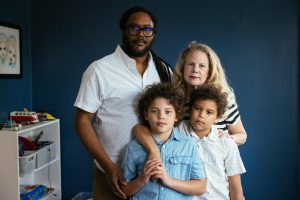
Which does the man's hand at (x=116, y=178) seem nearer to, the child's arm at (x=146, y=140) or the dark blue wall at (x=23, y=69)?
the child's arm at (x=146, y=140)

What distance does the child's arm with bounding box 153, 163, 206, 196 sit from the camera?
1422 millimetres

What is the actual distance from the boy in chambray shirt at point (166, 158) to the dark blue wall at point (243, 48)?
1.57 m

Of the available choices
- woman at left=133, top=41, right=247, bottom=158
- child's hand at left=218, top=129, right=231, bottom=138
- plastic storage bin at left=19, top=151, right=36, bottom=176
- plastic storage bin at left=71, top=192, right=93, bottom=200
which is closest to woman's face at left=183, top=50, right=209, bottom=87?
woman at left=133, top=41, right=247, bottom=158

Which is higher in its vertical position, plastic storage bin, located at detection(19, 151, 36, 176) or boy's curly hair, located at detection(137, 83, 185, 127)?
boy's curly hair, located at detection(137, 83, 185, 127)

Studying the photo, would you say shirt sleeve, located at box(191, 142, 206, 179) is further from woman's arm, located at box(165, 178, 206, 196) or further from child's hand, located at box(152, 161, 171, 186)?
child's hand, located at box(152, 161, 171, 186)

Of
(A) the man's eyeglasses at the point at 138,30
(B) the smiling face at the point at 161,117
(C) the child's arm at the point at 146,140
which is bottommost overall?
(C) the child's arm at the point at 146,140

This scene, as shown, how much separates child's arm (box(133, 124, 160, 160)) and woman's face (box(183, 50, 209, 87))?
351mm

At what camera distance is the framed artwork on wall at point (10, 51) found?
2.86m

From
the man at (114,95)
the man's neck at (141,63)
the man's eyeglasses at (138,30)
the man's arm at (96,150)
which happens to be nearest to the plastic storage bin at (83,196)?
the man at (114,95)

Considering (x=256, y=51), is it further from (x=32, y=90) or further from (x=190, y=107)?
(x=32, y=90)

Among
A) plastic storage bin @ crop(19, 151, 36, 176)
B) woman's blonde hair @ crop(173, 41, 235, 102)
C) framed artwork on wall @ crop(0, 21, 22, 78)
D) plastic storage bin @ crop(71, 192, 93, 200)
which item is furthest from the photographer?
plastic storage bin @ crop(71, 192, 93, 200)

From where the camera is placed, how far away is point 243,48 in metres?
2.95

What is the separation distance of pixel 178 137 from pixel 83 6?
2091mm

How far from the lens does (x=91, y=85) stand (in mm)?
1604
